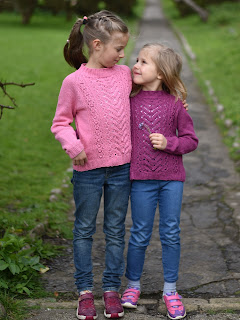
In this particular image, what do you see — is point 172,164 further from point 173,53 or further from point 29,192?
point 29,192

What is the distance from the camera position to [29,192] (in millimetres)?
5512

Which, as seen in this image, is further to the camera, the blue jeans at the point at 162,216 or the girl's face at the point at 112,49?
the blue jeans at the point at 162,216

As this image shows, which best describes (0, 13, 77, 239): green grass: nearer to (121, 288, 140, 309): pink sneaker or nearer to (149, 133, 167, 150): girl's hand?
(149, 133, 167, 150): girl's hand

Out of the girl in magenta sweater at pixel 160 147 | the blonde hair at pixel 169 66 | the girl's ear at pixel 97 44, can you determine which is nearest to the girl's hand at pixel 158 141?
the girl in magenta sweater at pixel 160 147

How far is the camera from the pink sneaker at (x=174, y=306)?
2980 millimetres

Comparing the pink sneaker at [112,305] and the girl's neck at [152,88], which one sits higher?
the girl's neck at [152,88]

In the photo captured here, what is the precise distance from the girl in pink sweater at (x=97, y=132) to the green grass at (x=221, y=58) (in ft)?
11.6

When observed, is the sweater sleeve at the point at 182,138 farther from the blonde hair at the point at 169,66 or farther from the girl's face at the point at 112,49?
the girl's face at the point at 112,49

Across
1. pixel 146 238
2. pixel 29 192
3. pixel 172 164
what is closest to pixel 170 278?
pixel 146 238

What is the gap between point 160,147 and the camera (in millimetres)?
2947

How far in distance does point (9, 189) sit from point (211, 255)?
2.48 metres

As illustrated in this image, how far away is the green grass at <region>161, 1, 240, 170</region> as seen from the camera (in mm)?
8289

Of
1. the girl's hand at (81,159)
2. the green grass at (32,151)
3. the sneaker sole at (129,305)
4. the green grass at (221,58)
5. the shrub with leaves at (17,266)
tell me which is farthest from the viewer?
the green grass at (221,58)

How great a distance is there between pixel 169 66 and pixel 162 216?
2.77 ft
